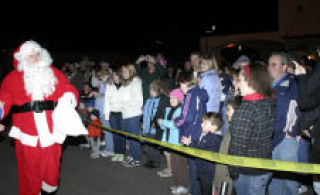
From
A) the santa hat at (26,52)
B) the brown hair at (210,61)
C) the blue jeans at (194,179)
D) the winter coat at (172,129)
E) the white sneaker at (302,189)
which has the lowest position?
the white sneaker at (302,189)

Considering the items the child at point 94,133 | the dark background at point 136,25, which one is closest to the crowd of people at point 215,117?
the child at point 94,133

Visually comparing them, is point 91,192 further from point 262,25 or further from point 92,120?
point 262,25

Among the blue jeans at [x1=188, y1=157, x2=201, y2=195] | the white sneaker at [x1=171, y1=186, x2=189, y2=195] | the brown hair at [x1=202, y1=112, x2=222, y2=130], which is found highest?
the brown hair at [x1=202, y1=112, x2=222, y2=130]

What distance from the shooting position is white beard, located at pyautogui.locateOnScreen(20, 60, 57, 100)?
462 cm

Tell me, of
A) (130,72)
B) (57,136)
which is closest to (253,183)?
(57,136)

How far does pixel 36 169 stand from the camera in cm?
448

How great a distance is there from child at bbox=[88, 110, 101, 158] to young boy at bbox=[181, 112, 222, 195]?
12.5ft

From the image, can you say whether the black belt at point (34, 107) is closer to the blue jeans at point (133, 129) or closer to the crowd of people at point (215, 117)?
the crowd of people at point (215, 117)

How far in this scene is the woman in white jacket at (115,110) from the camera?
736 centimetres

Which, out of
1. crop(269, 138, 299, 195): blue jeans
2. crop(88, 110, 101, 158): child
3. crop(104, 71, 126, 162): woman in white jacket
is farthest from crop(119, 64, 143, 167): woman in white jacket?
crop(269, 138, 299, 195): blue jeans

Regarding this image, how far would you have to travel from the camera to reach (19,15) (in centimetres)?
3086

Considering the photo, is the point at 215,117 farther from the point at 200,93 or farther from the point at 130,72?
the point at 130,72

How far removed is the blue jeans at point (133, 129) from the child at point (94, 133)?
38.8 inches

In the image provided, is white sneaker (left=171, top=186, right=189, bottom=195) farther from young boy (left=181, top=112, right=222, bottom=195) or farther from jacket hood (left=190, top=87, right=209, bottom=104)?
jacket hood (left=190, top=87, right=209, bottom=104)
